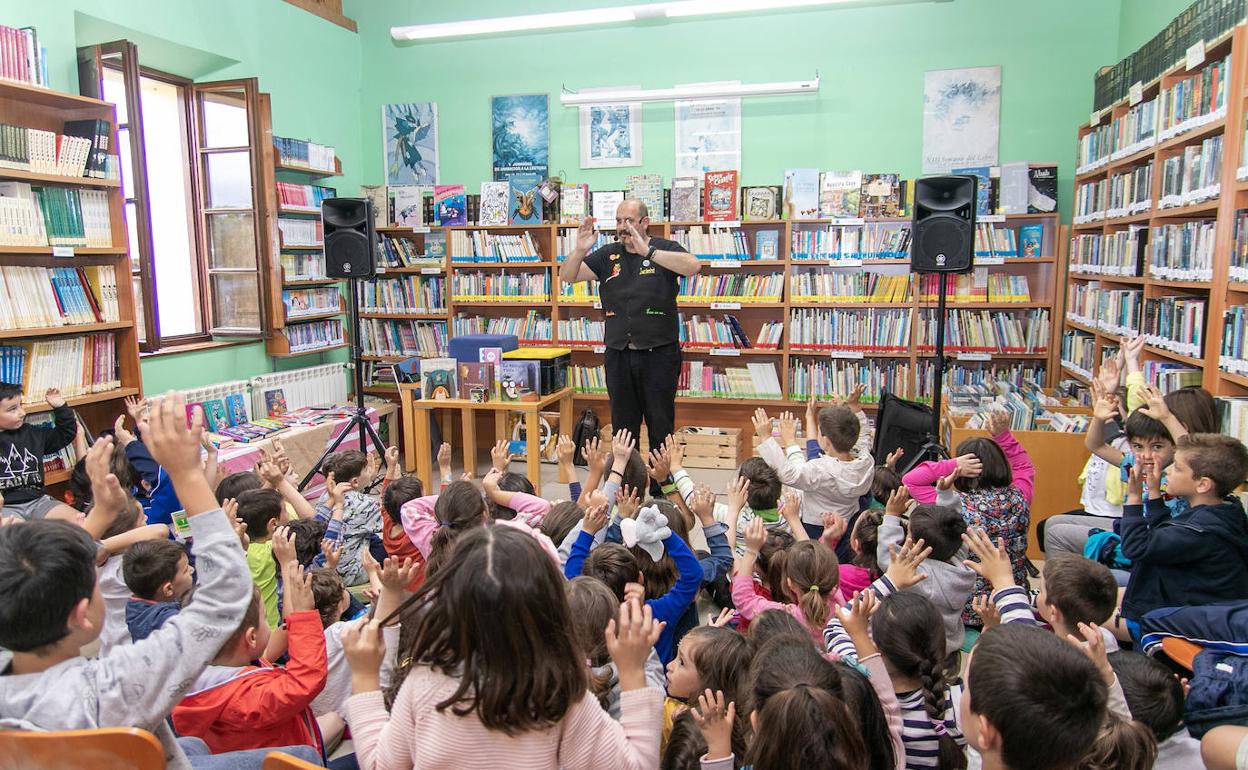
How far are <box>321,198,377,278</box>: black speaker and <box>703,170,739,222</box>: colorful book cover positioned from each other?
8.06 feet

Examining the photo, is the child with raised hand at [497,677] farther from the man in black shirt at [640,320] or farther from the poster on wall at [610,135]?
the poster on wall at [610,135]

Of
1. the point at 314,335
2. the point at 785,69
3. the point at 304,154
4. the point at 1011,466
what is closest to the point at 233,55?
the point at 304,154

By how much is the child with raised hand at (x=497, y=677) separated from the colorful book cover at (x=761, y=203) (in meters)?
5.17

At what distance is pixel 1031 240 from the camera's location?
18.7ft

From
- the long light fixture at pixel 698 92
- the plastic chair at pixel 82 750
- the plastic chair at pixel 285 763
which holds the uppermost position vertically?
the long light fixture at pixel 698 92

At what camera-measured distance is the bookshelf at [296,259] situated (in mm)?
5570

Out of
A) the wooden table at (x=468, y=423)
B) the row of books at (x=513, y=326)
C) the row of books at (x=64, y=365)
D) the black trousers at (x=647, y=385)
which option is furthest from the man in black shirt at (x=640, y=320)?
the row of books at (x=64, y=365)

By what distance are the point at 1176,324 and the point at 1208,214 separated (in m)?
0.63

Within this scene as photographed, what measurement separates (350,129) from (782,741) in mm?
6795

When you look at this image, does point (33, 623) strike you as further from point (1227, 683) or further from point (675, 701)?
point (1227, 683)

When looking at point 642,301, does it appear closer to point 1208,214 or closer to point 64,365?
point 1208,214

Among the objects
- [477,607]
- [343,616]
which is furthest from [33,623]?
[343,616]

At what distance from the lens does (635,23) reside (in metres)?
6.39

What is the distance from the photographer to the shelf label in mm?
3469
